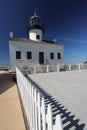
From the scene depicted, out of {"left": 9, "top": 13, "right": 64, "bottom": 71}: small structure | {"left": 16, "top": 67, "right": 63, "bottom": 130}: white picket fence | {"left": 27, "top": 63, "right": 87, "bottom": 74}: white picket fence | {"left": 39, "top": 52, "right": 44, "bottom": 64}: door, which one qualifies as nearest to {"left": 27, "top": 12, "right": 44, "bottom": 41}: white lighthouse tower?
{"left": 9, "top": 13, "right": 64, "bottom": 71}: small structure

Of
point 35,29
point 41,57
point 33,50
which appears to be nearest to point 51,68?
point 41,57

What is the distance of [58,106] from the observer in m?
3.76

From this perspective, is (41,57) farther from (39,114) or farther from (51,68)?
(39,114)

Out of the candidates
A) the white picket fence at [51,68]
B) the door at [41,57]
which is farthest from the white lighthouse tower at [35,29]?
the white picket fence at [51,68]

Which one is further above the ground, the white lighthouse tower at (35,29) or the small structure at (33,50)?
the white lighthouse tower at (35,29)

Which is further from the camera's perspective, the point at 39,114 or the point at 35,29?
the point at 35,29

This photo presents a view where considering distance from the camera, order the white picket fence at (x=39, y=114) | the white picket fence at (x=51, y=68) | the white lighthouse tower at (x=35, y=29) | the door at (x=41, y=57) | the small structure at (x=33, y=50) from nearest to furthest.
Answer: the white picket fence at (x=39, y=114)
the white picket fence at (x=51, y=68)
the small structure at (x=33, y=50)
the door at (x=41, y=57)
the white lighthouse tower at (x=35, y=29)

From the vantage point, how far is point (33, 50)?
18359 mm

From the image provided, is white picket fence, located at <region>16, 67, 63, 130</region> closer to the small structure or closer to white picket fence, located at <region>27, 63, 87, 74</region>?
white picket fence, located at <region>27, 63, 87, 74</region>

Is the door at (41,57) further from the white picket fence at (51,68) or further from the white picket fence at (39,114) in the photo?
the white picket fence at (39,114)

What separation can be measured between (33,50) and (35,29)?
4.57 metres

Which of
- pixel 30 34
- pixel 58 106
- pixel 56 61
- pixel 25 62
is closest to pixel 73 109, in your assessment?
pixel 58 106

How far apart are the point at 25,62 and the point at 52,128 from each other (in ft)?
55.8

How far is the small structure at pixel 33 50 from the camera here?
17312 millimetres
